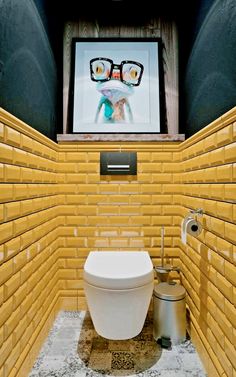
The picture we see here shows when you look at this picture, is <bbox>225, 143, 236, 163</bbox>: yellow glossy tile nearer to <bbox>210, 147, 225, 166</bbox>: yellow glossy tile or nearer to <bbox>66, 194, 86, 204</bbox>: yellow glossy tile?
<bbox>210, 147, 225, 166</bbox>: yellow glossy tile

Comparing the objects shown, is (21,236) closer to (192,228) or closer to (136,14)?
(192,228)

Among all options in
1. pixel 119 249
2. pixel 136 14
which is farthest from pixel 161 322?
pixel 136 14

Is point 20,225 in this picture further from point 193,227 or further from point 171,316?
point 171,316

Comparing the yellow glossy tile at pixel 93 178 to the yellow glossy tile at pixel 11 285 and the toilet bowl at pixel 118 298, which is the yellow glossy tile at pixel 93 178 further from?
the yellow glossy tile at pixel 11 285

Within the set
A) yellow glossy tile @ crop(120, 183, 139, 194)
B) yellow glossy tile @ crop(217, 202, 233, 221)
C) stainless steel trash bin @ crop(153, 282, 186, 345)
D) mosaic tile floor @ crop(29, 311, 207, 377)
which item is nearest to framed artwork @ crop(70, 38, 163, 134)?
yellow glossy tile @ crop(120, 183, 139, 194)

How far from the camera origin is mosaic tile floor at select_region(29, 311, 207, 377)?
1.32 metres

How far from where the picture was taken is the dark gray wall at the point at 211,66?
3.70 ft

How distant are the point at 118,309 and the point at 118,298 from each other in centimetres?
6

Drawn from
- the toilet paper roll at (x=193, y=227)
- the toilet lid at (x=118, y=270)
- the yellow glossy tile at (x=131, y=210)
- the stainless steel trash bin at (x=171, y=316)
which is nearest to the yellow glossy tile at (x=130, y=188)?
the yellow glossy tile at (x=131, y=210)

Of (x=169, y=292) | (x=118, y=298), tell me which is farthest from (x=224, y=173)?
(x=169, y=292)

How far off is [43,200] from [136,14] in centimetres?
172

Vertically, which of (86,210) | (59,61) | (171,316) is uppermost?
(59,61)

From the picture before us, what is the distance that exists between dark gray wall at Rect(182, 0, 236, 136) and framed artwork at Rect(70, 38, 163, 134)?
0.32 metres

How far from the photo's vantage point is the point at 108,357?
1.45 metres
